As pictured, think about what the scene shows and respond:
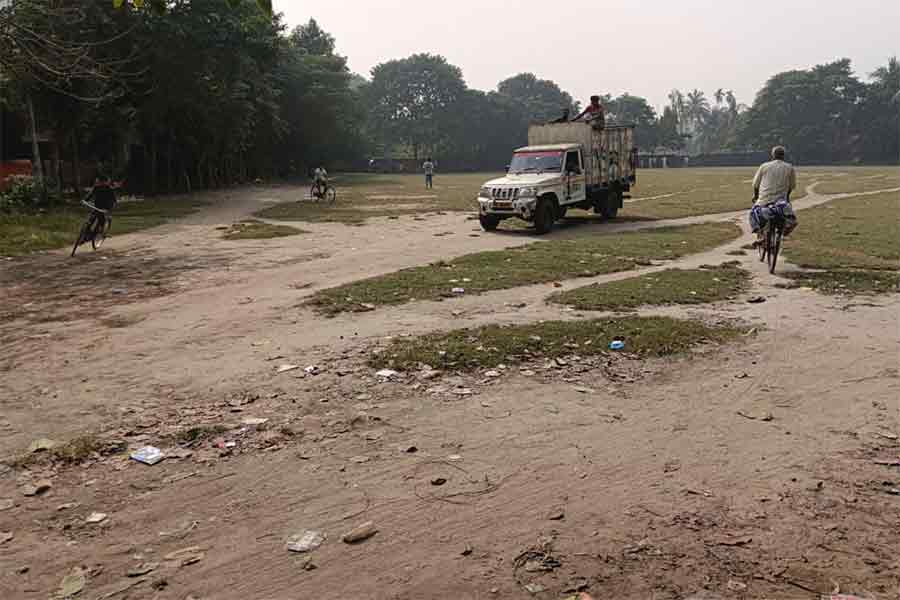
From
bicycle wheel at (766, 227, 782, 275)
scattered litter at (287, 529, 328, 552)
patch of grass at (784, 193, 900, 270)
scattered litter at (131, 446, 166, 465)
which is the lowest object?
scattered litter at (287, 529, 328, 552)

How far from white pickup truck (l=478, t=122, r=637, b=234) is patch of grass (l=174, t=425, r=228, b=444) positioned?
1345 cm

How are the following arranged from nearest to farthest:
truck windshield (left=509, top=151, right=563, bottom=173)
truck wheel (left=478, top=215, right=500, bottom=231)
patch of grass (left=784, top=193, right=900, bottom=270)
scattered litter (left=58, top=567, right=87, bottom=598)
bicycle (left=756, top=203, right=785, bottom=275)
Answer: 1. scattered litter (left=58, top=567, right=87, bottom=598)
2. bicycle (left=756, top=203, right=785, bottom=275)
3. patch of grass (left=784, top=193, right=900, bottom=270)
4. truck wheel (left=478, top=215, right=500, bottom=231)
5. truck windshield (left=509, top=151, right=563, bottom=173)

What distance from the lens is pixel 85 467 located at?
429cm

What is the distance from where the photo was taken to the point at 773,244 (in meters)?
11.3

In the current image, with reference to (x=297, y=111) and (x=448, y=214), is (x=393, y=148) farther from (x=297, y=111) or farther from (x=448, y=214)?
(x=448, y=214)

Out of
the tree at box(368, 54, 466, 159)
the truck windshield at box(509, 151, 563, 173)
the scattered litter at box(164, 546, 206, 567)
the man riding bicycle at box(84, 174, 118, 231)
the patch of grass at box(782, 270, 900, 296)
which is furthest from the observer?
the tree at box(368, 54, 466, 159)

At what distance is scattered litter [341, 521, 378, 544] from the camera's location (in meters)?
3.43

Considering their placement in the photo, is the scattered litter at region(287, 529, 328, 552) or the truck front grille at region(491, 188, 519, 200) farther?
the truck front grille at region(491, 188, 519, 200)

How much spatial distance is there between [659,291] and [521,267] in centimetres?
293

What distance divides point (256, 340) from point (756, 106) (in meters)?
105

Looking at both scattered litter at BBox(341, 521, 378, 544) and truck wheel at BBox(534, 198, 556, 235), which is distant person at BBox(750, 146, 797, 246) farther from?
scattered litter at BBox(341, 521, 378, 544)

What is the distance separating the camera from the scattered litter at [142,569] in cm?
318

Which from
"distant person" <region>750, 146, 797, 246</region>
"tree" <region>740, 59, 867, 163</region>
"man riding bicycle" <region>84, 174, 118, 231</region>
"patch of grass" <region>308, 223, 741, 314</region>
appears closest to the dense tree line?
"tree" <region>740, 59, 867, 163</region>

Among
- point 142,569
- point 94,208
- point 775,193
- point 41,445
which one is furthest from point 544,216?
point 142,569
